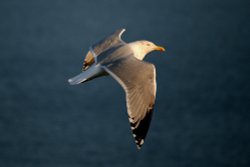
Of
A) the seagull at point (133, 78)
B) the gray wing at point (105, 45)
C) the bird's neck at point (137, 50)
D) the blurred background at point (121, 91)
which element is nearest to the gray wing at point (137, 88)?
the seagull at point (133, 78)

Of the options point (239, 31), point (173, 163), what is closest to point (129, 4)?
point (239, 31)

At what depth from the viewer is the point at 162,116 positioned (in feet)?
28.3

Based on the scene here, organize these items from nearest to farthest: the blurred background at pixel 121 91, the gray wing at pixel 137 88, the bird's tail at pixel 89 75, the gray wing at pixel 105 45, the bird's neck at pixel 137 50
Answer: the gray wing at pixel 137 88 → the bird's tail at pixel 89 75 → the bird's neck at pixel 137 50 → the gray wing at pixel 105 45 → the blurred background at pixel 121 91

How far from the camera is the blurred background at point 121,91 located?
8055 millimetres

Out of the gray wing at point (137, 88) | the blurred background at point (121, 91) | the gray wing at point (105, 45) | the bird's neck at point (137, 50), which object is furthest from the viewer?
the blurred background at point (121, 91)

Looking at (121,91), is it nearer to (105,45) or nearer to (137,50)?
(105,45)

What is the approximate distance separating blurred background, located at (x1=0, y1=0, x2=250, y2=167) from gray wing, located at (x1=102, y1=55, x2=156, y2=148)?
3.26 m

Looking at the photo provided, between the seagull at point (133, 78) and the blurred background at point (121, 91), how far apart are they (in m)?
3.06

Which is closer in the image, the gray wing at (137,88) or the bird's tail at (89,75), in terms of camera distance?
the gray wing at (137,88)

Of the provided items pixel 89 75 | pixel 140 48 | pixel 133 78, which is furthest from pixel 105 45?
pixel 133 78

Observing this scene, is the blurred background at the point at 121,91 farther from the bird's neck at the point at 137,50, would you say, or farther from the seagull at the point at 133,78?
the seagull at the point at 133,78

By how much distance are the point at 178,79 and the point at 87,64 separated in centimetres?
427

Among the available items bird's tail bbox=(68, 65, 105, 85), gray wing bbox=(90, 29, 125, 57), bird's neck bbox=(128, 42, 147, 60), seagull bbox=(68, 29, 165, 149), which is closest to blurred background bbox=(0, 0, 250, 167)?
gray wing bbox=(90, 29, 125, 57)

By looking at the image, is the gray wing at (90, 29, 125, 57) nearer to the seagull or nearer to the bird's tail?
the seagull
